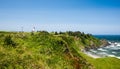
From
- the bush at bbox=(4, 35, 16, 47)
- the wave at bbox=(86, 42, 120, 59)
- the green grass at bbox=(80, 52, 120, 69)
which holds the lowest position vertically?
the wave at bbox=(86, 42, 120, 59)

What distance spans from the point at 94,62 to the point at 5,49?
20.0m

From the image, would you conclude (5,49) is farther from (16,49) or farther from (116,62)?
(116,62)

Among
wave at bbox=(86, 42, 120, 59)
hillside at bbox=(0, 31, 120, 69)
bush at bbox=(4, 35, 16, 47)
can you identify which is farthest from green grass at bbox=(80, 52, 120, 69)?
wave at bbox=(86, 42, 120, 59)

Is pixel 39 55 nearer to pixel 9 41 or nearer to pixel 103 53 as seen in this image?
pixel 9 41

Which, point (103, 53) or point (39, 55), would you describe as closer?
point (39, 55)

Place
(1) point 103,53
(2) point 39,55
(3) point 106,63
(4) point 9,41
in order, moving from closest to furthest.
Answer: (2) point 39,55, (4) point 9,41, (3) point 106,63, (1) point 103,53

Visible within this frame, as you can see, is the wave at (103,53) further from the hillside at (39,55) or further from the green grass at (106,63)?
the hillside at (39,55)

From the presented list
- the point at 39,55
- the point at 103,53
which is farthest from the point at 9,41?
the point at 103,53

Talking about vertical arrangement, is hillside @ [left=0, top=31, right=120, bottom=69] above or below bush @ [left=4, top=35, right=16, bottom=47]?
below

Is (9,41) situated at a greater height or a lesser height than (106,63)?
greater

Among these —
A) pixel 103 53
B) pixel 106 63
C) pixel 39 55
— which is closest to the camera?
pixel 39 55

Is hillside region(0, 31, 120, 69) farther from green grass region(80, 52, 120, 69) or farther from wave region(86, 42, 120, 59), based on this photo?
wave region(86, 42, 120, 59)

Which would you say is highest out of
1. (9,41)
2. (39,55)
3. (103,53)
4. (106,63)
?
(9,41)


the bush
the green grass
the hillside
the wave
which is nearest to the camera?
the hillside
